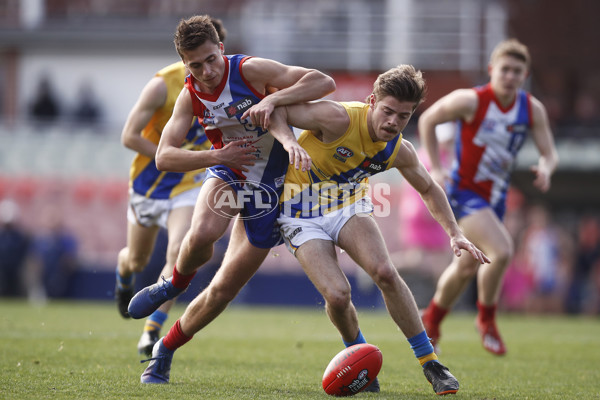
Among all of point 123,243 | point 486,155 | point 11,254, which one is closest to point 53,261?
point 11,254

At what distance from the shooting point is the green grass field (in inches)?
196

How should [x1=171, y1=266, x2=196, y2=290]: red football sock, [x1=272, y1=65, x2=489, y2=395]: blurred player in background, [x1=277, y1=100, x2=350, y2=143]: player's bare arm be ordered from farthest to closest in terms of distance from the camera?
[x1=171, y1=266, x2=196, y2=290]: red football sock → [x1=277, y1=100, x2=350, y2=143]: player's bare arm → [x1=272, y1=65, x2=489, y2=395]: blurred player in background

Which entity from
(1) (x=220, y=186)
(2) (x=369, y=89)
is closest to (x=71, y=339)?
(1) (x=220, y=186)

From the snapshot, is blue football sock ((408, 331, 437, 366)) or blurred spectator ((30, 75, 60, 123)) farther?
blurred spectator ((30, 75, 60, 123))

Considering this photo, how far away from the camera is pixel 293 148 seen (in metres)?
4.67

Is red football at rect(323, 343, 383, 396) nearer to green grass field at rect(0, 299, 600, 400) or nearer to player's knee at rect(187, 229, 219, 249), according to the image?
green grass field at rect(0, 299, 600, 400)

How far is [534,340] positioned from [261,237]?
5003 mm

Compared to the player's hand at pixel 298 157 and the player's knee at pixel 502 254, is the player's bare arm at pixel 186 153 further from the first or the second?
the player's knee at pixel 502 254

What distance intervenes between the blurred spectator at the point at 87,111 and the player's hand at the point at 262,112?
18.5 metres

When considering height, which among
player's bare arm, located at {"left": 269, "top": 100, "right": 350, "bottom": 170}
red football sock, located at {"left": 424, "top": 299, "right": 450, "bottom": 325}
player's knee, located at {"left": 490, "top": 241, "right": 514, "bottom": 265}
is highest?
player's bare arm, located at {"left": 269, "top": 100, "right": 350, "bottom": 170}

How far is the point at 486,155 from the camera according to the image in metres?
7.45

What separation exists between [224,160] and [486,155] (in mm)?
3334

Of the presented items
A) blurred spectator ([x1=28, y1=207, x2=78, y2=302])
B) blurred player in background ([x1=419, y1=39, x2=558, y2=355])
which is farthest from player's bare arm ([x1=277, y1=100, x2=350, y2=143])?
blurred spectator ([x1=28, y1=207, x2=78, y2=302])

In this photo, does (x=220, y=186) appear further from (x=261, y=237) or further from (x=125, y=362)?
(x=125, y=362)
